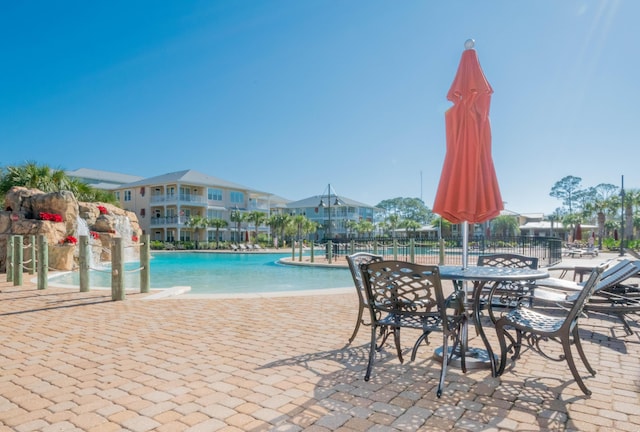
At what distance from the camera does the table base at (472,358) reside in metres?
3.55

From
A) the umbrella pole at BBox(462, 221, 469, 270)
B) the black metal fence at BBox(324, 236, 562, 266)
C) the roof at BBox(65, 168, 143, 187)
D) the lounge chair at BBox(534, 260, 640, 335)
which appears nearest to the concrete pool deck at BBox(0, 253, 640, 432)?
the lounge chair at BBox(534, 260, 640, 335)

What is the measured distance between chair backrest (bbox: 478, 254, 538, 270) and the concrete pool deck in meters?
0.93

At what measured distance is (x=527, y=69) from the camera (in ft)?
38.2

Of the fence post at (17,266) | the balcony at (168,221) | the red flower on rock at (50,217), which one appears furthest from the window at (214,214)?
the fence post at (17,266)

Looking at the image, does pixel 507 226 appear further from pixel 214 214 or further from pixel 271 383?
pixel 271 383

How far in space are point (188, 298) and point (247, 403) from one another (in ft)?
16.8

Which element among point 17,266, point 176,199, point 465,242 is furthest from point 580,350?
point 176,199

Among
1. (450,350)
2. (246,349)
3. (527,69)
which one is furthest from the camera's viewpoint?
(527,69)

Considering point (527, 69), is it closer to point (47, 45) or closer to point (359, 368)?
point (359, 368)

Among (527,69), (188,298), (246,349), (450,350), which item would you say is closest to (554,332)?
(450,350)

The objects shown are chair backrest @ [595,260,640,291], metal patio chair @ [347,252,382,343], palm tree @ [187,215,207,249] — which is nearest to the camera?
metal patio chair @ [347,252,382,343]

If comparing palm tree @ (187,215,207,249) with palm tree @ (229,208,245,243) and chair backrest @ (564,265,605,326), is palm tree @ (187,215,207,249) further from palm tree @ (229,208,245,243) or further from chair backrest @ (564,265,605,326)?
chair backrest @ (564,265,605,326)

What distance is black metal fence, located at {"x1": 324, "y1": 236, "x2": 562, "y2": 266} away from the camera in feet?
51.5

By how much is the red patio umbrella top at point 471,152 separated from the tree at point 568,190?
8955cm
